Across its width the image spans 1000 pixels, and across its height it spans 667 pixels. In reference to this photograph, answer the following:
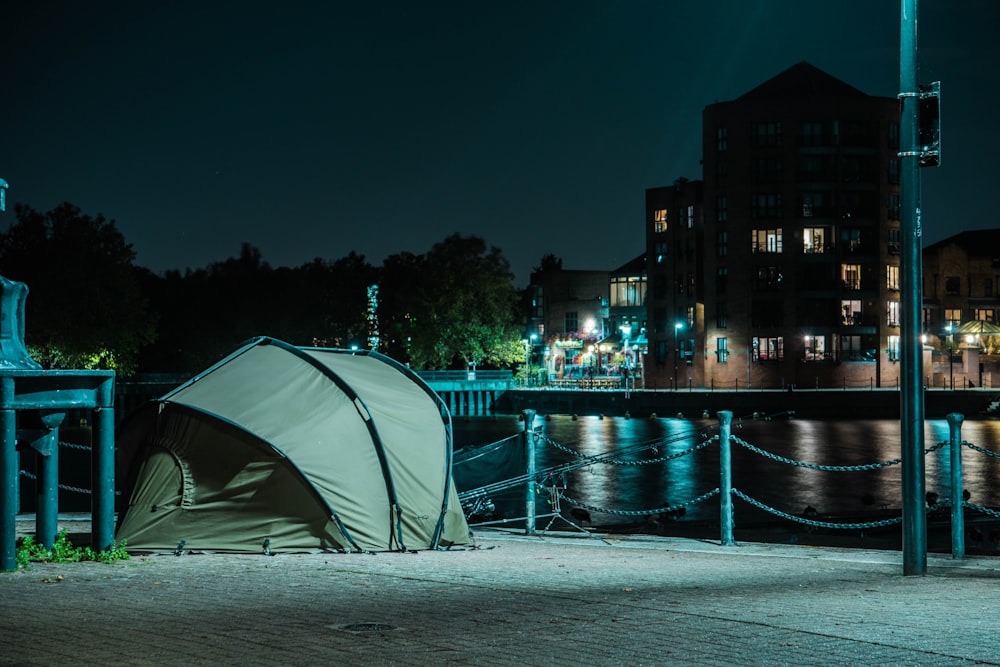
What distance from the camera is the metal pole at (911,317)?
1191cm

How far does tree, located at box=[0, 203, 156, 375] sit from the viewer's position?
80562 mm

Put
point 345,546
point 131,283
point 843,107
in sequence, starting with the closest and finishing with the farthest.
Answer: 1. point 345,546
2. point 131,283
3. point 843,107

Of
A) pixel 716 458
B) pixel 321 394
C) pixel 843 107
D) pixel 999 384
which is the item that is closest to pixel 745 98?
pixel 843 107

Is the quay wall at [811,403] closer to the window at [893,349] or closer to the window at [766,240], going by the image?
the window at [893,349]

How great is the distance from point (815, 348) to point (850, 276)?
21.5ft

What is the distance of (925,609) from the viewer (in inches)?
374

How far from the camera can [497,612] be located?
920 cm

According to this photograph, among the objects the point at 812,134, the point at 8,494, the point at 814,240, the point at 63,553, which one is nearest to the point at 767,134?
the point at 812,134

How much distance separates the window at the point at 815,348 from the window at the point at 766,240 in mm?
7565

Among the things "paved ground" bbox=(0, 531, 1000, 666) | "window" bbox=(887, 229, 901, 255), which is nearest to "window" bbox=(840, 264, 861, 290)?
"window" bbox=(887, 229, 901, 255)

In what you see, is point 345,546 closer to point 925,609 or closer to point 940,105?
point 925,609

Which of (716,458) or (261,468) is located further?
(716,458)

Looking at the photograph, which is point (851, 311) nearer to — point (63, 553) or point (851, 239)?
point (851, 239)

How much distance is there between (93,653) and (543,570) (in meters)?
6.06
